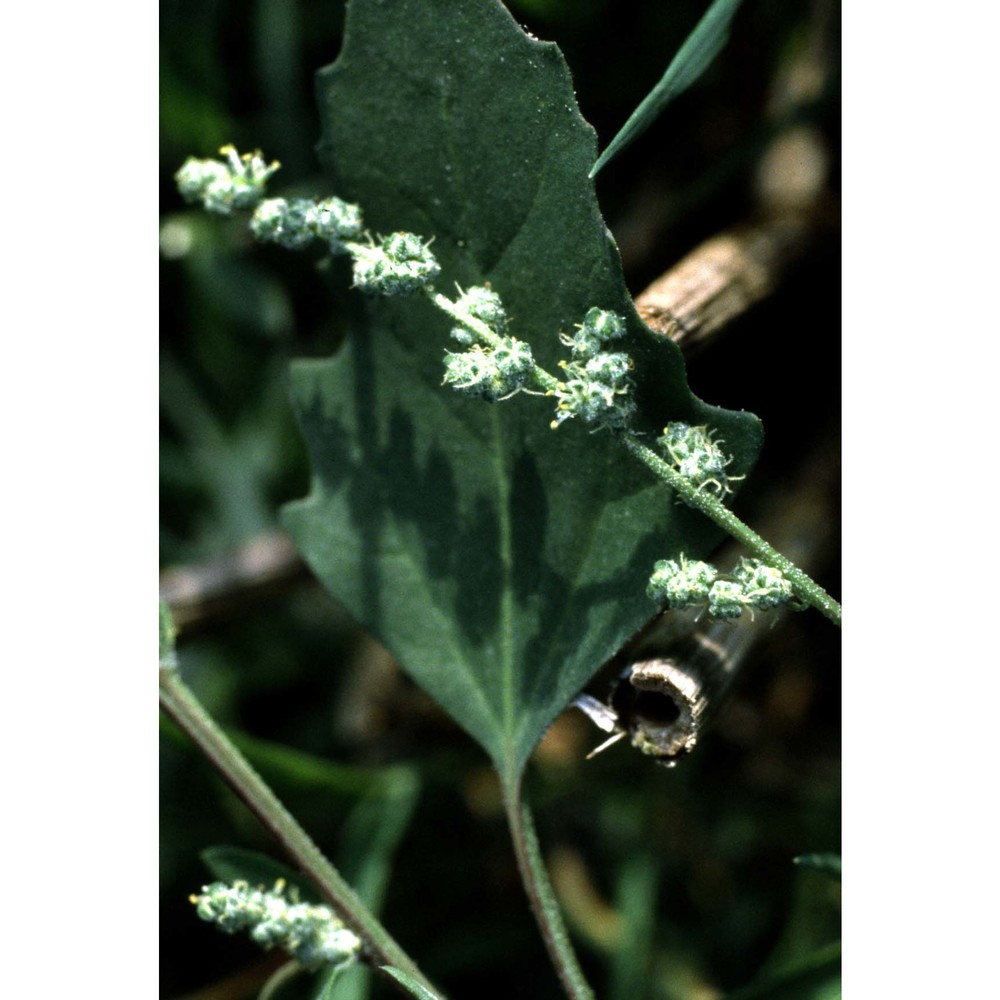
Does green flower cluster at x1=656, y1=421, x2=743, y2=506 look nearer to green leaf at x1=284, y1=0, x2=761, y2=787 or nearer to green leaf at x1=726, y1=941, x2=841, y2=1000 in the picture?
green leaf at x1=284, y1=0, x2=761, y2=787

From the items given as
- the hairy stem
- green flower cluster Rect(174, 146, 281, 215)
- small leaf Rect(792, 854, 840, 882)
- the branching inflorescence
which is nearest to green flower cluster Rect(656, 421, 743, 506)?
the branching inflorescence

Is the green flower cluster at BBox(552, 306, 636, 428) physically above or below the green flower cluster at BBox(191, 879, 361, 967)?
above

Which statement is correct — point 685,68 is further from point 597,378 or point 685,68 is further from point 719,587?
point 719,587

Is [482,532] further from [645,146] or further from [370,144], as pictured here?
[645,146]

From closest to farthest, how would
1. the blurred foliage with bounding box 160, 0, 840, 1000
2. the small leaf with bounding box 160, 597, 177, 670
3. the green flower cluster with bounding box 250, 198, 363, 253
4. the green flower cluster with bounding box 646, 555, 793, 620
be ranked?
1. the green flower cluster with bounding box 646, 555, 793, 620
2. the green flower cluster with bounding box 250, 198, 363, 253
3. the small leaf with bounding box 160, 597, 177, 670
4. the blurred foliage with bounding box 160, 0, 840, 1000

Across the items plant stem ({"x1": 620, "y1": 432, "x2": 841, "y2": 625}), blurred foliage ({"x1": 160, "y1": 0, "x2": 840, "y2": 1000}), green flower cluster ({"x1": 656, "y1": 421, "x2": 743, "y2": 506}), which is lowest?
blurred foliage ({"x1": 160, "y1": 0, "x2": 840, "y2": 1000})

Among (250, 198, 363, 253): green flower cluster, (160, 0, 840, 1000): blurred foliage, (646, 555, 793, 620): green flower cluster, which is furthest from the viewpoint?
(160, 0, 840, 1000): blurred foliage

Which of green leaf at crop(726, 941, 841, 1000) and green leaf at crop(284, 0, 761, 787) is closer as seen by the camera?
green leaf at crop(284, 0, 761, 787)
